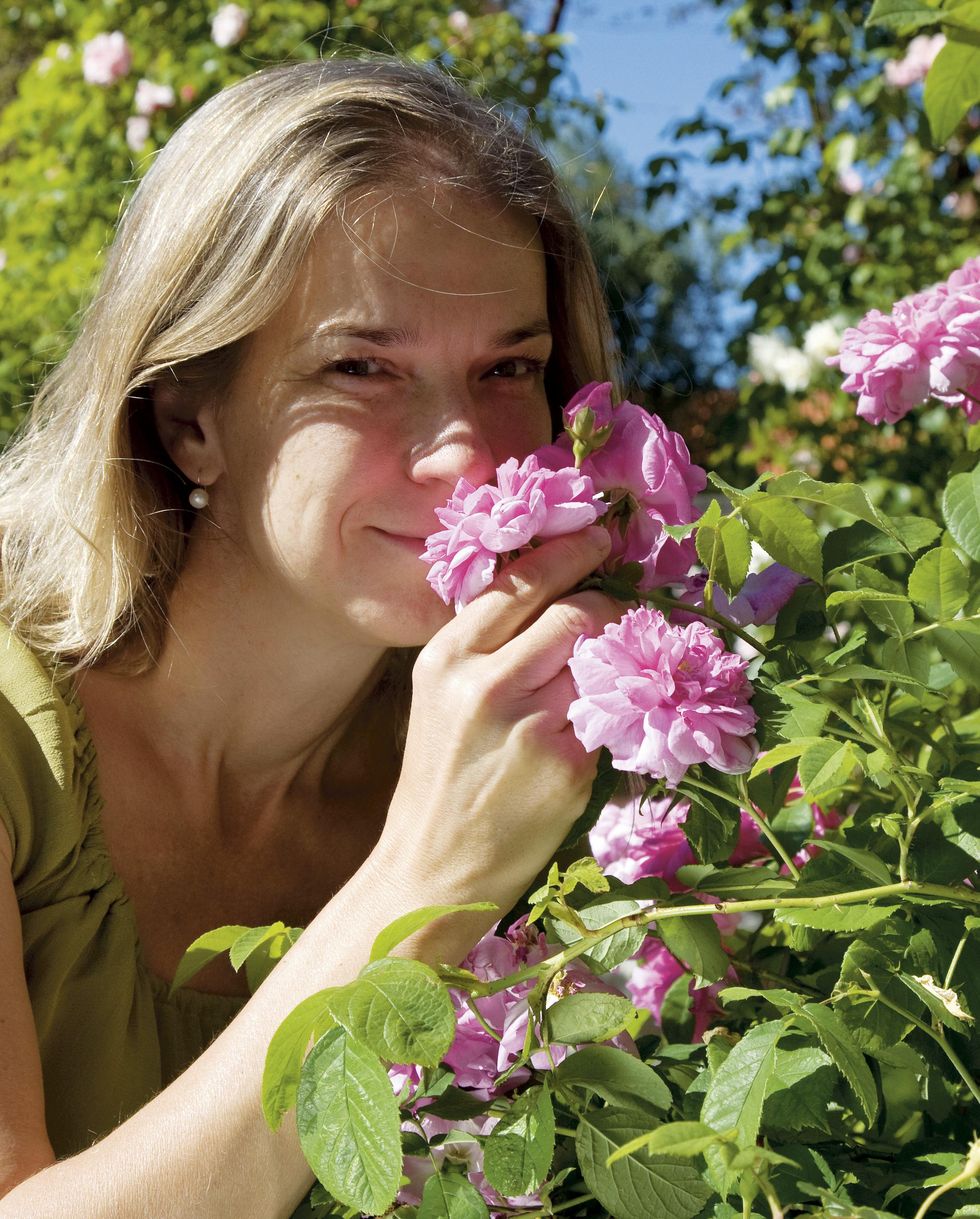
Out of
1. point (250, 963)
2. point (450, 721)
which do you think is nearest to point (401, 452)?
point (450, 721)

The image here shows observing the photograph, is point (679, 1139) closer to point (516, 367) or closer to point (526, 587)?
point (526, 587)

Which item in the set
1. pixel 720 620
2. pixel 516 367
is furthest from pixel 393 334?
pixel 720 620

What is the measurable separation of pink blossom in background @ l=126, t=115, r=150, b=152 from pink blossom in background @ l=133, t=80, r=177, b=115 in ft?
0.14

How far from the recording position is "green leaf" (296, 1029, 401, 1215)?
2.41 feet

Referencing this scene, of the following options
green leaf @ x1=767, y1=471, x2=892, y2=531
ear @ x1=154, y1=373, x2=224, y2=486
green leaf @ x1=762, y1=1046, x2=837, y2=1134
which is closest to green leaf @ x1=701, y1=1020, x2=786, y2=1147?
green leaf @ x1=762, y1=1046, x2=837, y2=1134

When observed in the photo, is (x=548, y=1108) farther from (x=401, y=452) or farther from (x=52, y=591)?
(x=52, y=591)

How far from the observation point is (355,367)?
147cm

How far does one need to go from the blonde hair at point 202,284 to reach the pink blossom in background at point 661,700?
771 mm

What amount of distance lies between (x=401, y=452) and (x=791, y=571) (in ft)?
1.60

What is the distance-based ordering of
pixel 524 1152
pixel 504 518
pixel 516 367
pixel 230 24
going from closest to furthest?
pixel 524 1152
pixel 504 518
pixel 516 367
pixel 230 24

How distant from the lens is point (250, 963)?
1.23 m

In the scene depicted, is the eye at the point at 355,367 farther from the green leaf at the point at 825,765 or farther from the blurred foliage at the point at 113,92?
the blurred foliage at the point at 113,92

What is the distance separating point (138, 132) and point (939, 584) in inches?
150

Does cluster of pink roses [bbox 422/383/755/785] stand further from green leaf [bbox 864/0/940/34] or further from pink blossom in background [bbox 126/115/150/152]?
pink blossom in background [bbox 126/115/150/152]
